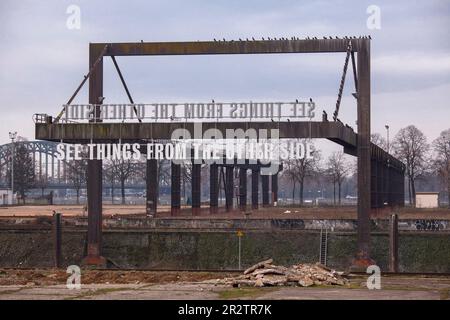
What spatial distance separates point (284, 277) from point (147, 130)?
47.2 feet

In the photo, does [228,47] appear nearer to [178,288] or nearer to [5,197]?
[178,288]

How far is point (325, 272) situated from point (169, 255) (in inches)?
706

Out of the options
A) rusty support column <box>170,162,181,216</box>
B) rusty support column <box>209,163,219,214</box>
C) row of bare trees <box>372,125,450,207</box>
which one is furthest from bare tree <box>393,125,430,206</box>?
rusty support column <box>170,162,181,216</box>

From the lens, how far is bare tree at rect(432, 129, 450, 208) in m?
86.8

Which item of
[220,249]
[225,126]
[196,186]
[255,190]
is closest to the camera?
[225,126]

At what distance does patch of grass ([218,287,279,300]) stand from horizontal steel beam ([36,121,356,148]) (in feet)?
44.4

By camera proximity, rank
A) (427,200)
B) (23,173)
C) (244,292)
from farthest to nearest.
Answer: (23,173) → (427,200) → (244,292)

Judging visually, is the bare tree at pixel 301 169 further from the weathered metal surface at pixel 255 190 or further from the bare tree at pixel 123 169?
the bare tree at pixel 123 169

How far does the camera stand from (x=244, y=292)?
21.2 m

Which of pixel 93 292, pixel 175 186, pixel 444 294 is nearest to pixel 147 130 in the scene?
pixel 93 292

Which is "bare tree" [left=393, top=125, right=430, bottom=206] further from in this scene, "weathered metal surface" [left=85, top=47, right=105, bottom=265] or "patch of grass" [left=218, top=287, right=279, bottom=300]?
"patch of grass" [left=218, top=287, right=279, bottom=300]

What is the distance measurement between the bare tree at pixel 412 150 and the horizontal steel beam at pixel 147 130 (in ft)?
170

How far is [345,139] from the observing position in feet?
116
